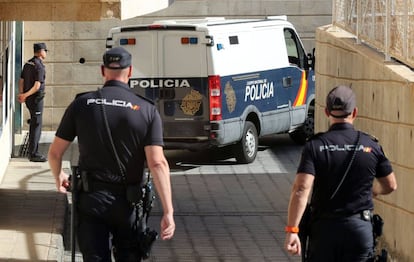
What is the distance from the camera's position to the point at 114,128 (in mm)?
7836

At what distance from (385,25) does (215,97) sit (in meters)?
6.89

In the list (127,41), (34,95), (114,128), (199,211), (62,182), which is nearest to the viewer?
(114,128)

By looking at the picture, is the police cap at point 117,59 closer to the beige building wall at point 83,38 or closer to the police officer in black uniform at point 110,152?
the police officer in black uniform at point 110,152

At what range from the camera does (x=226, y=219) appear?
49.1 feet

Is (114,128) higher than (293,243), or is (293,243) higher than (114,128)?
(114,128)

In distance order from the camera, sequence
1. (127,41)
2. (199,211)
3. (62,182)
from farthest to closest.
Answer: (127,41), (199,211), (62,182)

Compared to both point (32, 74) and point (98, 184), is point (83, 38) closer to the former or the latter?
point (32, 74)

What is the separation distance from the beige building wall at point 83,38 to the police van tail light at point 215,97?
6.16m

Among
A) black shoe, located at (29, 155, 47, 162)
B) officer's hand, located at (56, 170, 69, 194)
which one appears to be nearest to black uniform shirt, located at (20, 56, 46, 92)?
black shoe, located at (29, 155, 47, 162)

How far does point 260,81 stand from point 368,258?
42.1ft

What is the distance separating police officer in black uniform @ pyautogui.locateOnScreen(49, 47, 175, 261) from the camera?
782cm

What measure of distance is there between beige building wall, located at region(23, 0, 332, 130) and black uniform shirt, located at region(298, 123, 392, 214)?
A: 1733 cm

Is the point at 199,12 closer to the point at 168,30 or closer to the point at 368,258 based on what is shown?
the point at 168,30

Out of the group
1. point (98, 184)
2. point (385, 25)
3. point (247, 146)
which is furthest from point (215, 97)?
point (98, 184)
